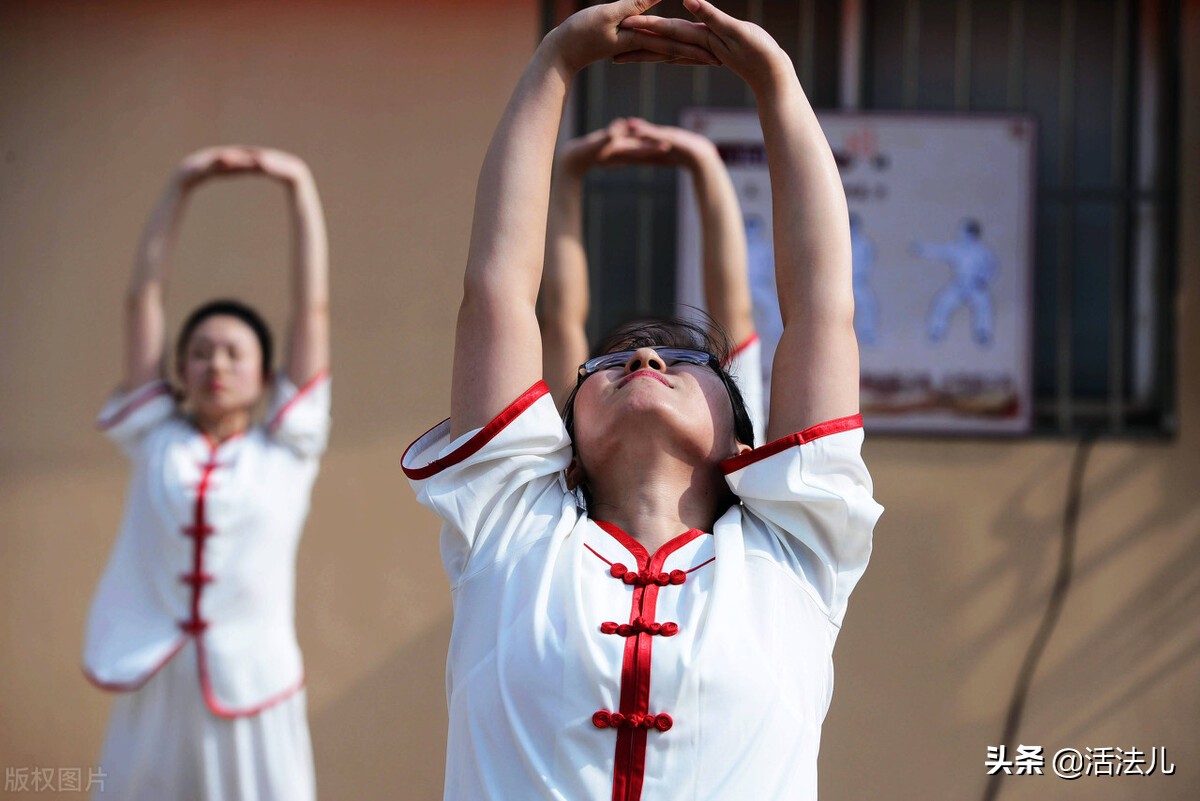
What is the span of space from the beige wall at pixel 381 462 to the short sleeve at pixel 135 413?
1.23 metres

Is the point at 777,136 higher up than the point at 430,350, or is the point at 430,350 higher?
the point at 777,136

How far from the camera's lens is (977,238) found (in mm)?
4859

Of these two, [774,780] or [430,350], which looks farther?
[430,350]

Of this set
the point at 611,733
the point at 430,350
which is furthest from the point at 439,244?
the point at 611,733

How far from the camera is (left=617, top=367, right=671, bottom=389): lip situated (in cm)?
181

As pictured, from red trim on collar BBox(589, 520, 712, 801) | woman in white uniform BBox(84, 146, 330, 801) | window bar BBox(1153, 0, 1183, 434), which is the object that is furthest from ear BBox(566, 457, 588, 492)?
window bar BBox(1153, 0, 1183, 434)

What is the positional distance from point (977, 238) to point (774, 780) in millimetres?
3578

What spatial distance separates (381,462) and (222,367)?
4.16ft

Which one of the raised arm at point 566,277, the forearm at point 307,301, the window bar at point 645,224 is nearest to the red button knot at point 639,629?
the raised arm at point 566,277

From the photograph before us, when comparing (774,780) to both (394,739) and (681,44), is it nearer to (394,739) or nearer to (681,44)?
(681,44)

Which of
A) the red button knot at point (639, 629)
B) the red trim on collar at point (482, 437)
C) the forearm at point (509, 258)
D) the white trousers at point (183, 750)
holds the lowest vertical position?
the white trousers at point (183, 750)

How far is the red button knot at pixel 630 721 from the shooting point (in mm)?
1598

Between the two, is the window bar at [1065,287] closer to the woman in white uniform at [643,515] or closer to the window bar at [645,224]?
the window bar at [645,224]

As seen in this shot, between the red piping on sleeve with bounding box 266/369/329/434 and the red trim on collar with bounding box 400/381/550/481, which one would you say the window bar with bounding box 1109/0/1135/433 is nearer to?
the red piping on sleeve with bounding box 266/369/329/434
